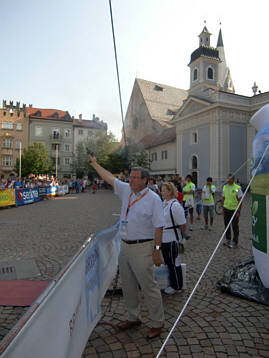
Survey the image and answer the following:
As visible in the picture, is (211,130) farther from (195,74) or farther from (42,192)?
(42,192)

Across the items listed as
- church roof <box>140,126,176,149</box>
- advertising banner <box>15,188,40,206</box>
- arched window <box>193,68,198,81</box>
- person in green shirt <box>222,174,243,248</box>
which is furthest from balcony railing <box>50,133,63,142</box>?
person in green shirt <box>222,174,243,248</box>

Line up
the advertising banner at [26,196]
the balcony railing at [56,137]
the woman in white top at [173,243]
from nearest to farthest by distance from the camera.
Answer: the woman in white top at [173,243]
the advertising banner at [26,196]
the balcony railing at [56,137]

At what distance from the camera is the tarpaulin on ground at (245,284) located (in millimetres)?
3684

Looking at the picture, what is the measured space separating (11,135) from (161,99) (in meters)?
33.7

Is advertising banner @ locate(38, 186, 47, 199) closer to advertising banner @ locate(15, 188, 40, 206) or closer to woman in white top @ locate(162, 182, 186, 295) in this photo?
advertising banner @ locate(15, 188, 40, 206)

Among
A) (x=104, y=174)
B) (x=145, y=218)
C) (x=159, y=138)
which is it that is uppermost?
(x=159, y=138)

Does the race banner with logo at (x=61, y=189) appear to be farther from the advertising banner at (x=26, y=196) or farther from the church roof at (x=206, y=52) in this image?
the church roof at (x=206, y=52)

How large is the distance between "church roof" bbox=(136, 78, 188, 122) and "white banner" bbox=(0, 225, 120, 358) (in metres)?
51.0

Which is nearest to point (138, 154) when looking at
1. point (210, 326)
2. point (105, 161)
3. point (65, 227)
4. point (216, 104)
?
point (105, 161)

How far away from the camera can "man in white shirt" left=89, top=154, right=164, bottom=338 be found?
2.79 meters

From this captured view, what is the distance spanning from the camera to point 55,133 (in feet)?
196

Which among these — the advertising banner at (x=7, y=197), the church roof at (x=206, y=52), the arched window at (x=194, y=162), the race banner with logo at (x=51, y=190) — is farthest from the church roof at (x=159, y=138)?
the advertising banner at (x=7, y=197)

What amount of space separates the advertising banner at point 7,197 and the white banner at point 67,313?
1385 cm

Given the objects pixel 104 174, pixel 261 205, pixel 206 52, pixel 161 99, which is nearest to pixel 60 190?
pixel 104 174
